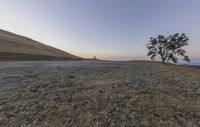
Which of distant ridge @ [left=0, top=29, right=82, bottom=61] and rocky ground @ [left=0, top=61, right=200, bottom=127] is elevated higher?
distant ridge @ [left=0, top=29, right=82, bottom=61]

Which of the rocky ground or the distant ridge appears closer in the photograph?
the rocky ground

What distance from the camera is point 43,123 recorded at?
613 cm

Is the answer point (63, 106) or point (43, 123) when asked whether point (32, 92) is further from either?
point (43, 123)

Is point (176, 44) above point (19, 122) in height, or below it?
above

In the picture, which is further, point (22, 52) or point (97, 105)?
point (22, 52)

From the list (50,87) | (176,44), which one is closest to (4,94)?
(50,87)

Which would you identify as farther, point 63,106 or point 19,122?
point 63,106

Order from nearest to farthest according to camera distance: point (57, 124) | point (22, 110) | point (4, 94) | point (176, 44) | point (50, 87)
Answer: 1. point (57, 124)
2. point (22, 110)
3. point (4, 94)
4. point (50, 87)
5. point (176, 44)

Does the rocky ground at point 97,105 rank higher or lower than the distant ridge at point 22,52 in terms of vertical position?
lower

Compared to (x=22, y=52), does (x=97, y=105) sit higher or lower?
lower

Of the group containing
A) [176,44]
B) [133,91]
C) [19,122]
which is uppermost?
[176,44]

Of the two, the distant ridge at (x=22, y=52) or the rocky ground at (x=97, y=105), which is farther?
the distant ridge at (x=22, y=52)

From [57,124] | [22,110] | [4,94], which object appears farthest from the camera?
[4,94]

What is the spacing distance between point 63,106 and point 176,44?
37.9 metres
